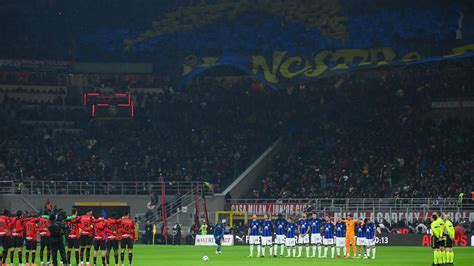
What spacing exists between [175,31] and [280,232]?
34.9 metres

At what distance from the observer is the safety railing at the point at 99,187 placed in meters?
77.7

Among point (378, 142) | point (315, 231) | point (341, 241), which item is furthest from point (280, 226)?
point (378, 142)

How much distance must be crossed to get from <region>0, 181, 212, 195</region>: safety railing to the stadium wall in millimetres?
621

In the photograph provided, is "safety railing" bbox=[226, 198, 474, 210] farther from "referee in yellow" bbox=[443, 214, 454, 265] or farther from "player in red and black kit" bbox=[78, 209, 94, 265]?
"player in red and black kit" bbox=[78, 209, 94, 265]

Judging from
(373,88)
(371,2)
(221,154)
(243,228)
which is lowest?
(243,228)

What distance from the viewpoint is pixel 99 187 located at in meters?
80.2

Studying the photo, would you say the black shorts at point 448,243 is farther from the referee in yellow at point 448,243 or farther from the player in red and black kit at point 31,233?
the player in red and black kit at point 31,233

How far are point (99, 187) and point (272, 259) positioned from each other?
98.0 feet

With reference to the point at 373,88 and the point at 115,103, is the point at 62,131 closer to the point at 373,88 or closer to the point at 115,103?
the point at 115,103

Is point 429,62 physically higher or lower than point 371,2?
lower

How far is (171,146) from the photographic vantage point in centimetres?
8406

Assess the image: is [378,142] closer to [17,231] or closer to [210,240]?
[210,240]

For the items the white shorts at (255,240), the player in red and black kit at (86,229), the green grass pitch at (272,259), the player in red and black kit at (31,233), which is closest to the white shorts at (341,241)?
the green grass pitch at (272,259)

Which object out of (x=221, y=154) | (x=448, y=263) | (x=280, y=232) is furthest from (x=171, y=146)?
(x=448, y=263)
